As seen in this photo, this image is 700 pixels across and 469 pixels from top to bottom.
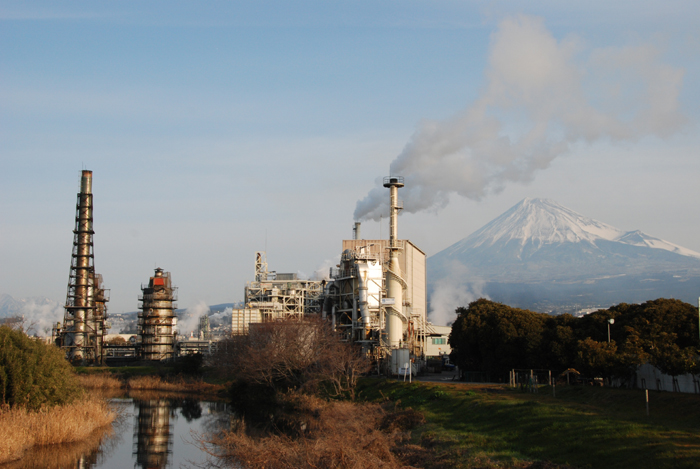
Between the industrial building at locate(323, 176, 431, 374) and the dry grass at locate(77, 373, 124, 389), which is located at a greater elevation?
the industrial building at locate(323, 176, 431, 374)

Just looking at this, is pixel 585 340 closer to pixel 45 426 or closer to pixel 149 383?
pixel 45 426

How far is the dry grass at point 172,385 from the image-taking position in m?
73.0

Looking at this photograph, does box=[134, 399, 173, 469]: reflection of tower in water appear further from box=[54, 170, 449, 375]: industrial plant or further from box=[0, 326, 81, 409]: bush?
box=[54, 170, 449, 375]: industrial plant

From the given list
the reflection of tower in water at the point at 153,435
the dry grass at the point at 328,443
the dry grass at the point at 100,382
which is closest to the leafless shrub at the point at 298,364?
the dry grass at the point at 328,443

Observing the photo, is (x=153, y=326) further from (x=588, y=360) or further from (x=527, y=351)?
(x=588, y=360)

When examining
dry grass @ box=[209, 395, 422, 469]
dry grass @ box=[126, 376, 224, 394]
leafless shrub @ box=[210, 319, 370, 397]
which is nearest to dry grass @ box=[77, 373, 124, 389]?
dry grass @ box=[126, 376, 224, 394]

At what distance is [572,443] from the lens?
80.2 feet

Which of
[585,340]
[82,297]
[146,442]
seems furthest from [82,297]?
[585,340]

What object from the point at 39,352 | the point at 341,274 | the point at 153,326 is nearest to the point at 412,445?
the point at 39,352

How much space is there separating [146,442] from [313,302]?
55645 millimetres

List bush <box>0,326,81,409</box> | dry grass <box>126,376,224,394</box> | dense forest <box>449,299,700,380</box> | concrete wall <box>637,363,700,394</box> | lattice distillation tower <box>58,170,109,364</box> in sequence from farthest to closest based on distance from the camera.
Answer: lattice distillation tower <box>58,170,109,364</box> → dry grass <box>126,376,224,394</box> → dense forest <box>449,299,700,380</box> → bush <box>0,326,81,409</box> → concrete wall <box>637,363,700,394</box>

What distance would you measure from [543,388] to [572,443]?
17670 mm

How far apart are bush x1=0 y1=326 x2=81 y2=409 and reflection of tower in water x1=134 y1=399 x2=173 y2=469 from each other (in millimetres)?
5714

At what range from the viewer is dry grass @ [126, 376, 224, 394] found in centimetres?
7300
